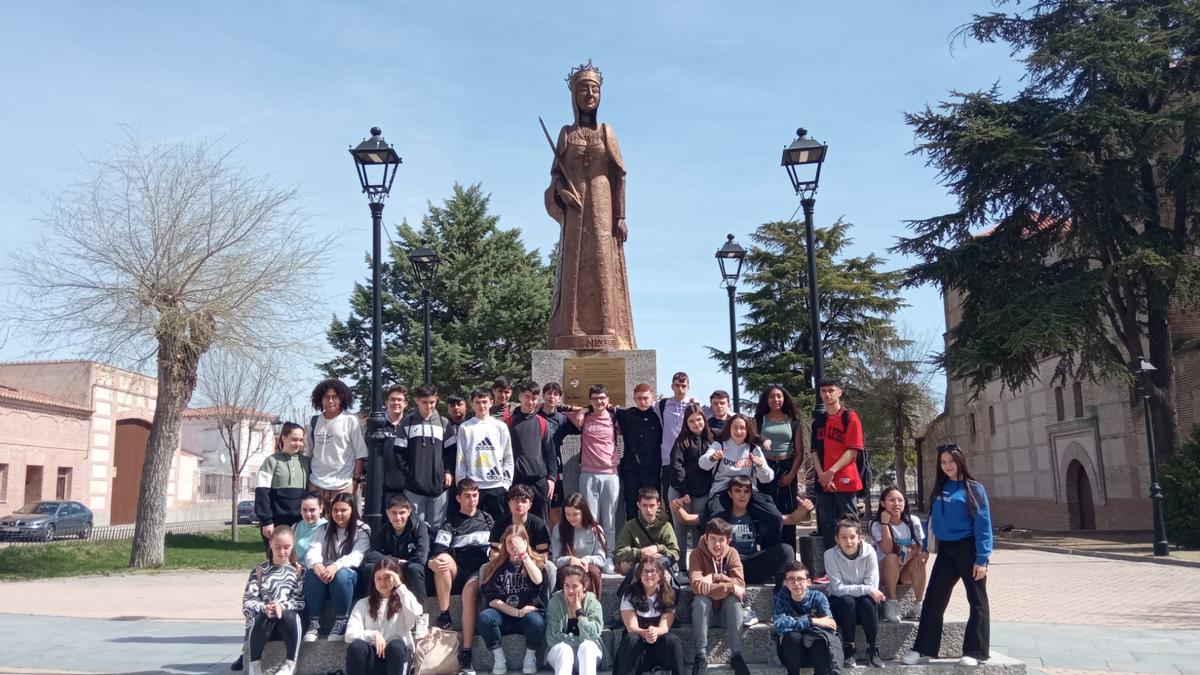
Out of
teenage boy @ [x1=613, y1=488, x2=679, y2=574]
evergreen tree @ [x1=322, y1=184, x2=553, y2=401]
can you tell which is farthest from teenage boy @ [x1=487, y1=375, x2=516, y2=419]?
evergreen tree @ [x1=322, y1=184, x2=553, y2=401]

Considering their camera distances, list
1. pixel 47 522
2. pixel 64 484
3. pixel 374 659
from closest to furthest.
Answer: pixel 374 659, pixel 47 522, pixel 64 484

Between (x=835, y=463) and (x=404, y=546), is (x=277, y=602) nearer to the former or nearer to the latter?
(x=404, y=546)

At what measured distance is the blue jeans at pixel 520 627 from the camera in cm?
→ 700

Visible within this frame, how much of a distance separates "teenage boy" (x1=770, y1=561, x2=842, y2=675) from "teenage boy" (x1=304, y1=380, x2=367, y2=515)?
13.2 ft

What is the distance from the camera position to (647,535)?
7598mm

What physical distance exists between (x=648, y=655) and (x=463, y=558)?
6.01ft

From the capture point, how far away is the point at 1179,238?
2481 centimetres

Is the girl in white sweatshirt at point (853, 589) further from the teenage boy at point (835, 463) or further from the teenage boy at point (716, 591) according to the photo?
the teenage boy at point (716, 591)

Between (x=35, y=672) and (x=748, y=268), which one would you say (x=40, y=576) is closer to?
(x=35, y=672)

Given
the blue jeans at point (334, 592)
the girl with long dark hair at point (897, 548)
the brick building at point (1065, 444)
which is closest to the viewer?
the blue jeans at point (334, 592)

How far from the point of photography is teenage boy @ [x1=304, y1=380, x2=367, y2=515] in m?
8.22

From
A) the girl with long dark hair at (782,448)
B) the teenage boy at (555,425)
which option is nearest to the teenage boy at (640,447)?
the teenage boy at (555,425)

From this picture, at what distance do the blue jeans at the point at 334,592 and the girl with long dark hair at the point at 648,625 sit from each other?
223cm

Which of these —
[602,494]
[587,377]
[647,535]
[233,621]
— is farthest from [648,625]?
[233,621]
